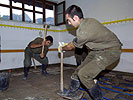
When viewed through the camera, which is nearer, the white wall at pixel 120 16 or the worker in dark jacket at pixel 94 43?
the worker in dark jacket at pixel 94 43

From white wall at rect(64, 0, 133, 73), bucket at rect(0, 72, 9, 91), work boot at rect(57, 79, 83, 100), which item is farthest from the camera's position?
white wall at rect(64, 0, 133, 73)

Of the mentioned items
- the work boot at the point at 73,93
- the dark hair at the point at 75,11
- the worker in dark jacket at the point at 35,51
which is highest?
the dark hair at the point at 75,11

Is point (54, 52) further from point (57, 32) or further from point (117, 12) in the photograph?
point (117, 12)

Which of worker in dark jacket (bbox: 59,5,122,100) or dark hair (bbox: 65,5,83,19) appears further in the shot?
dark hair (bbox: 65,5,83,19)

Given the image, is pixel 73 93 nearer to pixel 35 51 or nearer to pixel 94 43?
pixel 94 43

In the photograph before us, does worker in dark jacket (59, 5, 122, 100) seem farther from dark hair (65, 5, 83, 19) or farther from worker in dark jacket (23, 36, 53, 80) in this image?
worker in dark jacket (23, 36, 53, 80)

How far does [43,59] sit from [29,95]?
1589 millimetres

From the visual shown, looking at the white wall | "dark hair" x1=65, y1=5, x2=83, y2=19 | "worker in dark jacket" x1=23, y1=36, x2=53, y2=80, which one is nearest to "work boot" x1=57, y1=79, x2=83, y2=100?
"dark hair" x1=65, y1=5, x2=83, y2=19

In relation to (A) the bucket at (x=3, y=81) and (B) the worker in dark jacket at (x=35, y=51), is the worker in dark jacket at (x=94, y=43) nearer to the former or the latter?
(A) the bucket at (x=3, y=81)

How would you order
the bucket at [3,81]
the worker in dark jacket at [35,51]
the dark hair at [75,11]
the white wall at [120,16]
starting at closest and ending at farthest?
the dark hair at [75,11] → the bucket at [3,81] → the worker in dark jacket at [35,51] → the white wall at [120,16]

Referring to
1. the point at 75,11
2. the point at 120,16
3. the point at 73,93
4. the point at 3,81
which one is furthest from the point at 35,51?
the point at 120,16

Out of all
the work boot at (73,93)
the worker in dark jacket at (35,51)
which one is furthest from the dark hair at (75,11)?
the worker in dark jacket at (35,51)

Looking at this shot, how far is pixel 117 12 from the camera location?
13.5 feet

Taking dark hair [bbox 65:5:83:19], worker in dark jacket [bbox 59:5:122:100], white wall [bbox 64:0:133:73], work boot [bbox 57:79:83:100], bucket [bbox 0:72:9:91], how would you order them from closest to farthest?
worker in dark jacket [bbox 59:5:122:100] < dark hair [bbox 65:5:83:19] < work boot [bbox 57:79:83:100] < bucket [bbox 0:72:9:91] < white wall [bbox 64:0:133:73]
